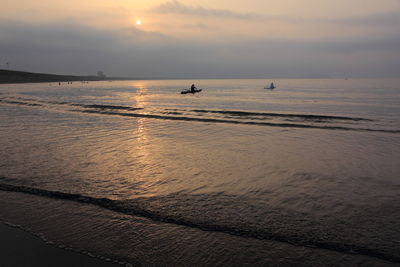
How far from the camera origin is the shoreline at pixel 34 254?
4777 mm

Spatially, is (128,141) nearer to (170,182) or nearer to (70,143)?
(70,143)

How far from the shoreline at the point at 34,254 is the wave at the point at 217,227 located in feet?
5.83

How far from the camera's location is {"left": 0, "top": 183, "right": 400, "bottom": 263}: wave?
5.21m

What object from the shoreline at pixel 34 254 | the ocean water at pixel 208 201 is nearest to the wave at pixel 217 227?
the ocean water at pixel 208 201

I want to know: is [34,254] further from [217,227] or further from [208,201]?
[208,201]

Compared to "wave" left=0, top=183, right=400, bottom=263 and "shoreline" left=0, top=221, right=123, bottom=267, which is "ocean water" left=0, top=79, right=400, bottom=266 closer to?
"wave" left=0, top=183, right=400, bottom=263

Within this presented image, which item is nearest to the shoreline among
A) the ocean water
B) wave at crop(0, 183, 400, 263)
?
the ocean water

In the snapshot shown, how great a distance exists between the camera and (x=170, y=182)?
9.00 m

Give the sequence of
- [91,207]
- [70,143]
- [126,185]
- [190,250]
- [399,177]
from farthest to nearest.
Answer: [70,143], [399,177], [126,185], [91,207], [190,250]

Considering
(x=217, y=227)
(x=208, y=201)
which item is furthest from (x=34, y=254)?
(x=208, y=201)

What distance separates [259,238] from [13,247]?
490 cm

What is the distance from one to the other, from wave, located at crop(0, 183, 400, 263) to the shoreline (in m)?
1.78

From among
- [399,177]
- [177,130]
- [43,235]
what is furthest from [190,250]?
[177,130]

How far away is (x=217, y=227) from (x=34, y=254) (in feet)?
12.0
